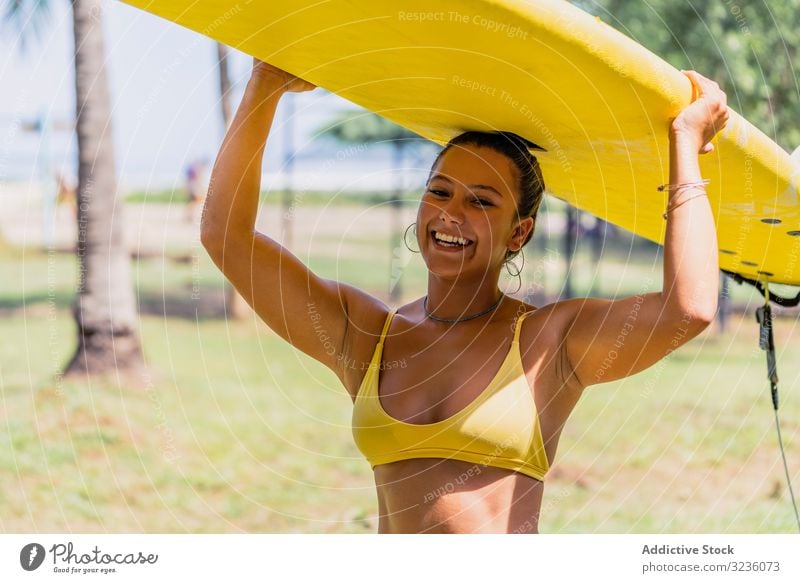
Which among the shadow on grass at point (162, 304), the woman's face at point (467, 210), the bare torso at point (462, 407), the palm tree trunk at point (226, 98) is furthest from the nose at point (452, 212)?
the shadow on grass at point (162, 304)

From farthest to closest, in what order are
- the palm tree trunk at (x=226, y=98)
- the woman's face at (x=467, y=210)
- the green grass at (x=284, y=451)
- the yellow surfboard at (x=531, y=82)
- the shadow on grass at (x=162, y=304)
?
the shadow on grass at (x=162, y=304) → the palm tree trunk at (x=226, y=98) → the green grass at (x=284, y=451) → the woman's face at (x=467, y=210) → the yellow surfboard at (x=531, y=82)

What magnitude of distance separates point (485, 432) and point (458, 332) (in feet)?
1.07

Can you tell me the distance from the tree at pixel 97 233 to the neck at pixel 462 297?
5.57 metres

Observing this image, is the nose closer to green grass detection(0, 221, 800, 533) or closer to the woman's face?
the woman's face

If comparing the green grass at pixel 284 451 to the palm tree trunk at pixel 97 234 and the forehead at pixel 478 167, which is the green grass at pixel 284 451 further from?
the forehead at pixel 478 167

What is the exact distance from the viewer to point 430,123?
2.66m

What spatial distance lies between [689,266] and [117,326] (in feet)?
23.5

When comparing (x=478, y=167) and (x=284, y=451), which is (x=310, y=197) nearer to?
(x=284, y=451)

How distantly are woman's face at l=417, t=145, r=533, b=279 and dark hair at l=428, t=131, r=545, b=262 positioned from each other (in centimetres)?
2

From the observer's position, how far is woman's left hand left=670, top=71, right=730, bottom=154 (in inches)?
80.8

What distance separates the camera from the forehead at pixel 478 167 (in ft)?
7.64

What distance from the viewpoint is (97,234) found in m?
8.12
